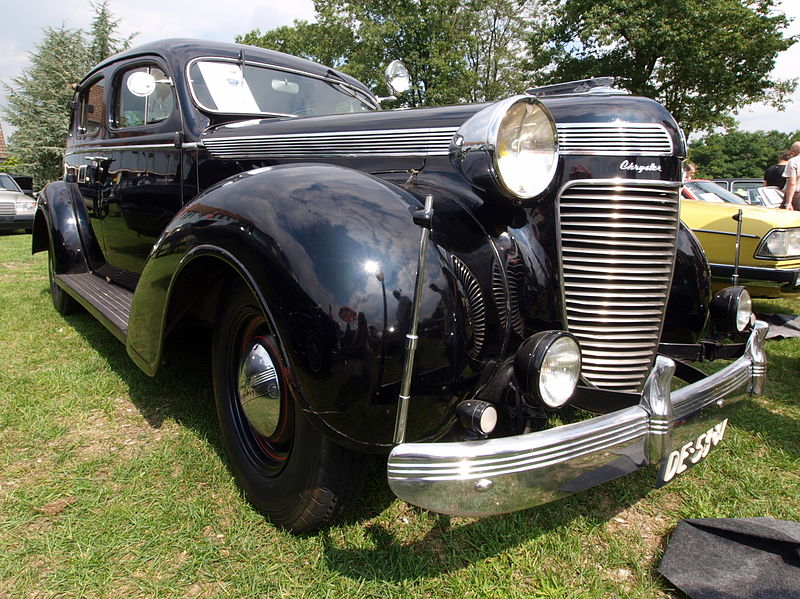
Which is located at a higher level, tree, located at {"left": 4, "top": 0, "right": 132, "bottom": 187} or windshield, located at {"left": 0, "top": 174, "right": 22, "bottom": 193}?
A: tree, located at {"left": 4, "top": 0, "right": 132, "bottom": 187}

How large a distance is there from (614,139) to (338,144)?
3.73 ft

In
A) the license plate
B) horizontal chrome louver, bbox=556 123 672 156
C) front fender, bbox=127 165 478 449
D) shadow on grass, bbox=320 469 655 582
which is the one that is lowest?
shadow on grass, bbox=320 469 655 582

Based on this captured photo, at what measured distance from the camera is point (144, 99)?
3.33 m

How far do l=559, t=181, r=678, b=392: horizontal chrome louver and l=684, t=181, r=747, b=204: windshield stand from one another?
532cm

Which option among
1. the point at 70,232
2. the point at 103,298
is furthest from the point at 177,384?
the point at 70,232

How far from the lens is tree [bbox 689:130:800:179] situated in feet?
148

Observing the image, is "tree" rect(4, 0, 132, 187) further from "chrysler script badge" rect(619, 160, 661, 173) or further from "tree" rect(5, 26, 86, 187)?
"chrysler script badge" rect(619, 160, 661, 173)

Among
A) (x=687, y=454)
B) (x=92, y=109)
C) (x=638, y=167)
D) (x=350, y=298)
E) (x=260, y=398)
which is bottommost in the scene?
(x=687, y=454)

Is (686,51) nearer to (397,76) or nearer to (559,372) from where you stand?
(397,76)

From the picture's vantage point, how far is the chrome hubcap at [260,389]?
1.78 metres

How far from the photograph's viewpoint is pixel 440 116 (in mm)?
2076

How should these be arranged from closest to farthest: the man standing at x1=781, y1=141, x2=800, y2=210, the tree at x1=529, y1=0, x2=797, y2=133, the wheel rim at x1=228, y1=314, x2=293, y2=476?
the wheel rim at x1=228, y1=314, x2=293, y2=476, the man standing at x1=781, y1=141, x2=800, y2=210, the tree at x1=529, y1=0, x2=797, y2=133

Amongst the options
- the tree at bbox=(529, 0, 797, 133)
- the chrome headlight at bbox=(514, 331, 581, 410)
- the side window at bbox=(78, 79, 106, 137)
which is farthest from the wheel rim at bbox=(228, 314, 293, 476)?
the tree at bbox=(529, 0, 797, 133)

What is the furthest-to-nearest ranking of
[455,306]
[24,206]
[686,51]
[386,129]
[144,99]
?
[686,51], [24,206], [144,99], [386,129], [455,306]
